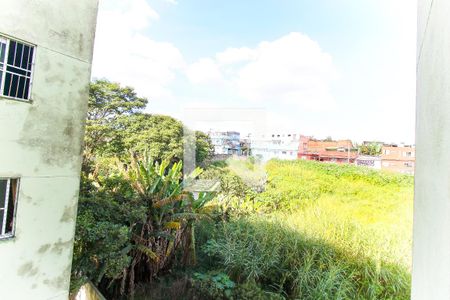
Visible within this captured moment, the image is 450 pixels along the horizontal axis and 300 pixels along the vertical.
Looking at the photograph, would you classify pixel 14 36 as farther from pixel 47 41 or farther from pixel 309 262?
pixel 309 262

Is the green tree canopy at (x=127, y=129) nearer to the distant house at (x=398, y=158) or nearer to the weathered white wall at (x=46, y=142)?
the distant house at (x=398, y=158)

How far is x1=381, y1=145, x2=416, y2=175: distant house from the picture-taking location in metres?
7.29

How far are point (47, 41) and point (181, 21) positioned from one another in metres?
7.25

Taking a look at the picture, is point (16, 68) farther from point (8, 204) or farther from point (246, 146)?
point (246, 146)

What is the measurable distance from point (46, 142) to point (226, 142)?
7.85 metres

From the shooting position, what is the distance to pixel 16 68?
2.68m

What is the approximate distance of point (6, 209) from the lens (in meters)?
2.67

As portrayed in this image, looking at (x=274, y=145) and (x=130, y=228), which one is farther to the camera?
(x=274, y=145)

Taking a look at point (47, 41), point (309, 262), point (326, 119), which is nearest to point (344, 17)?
point (326, 119)

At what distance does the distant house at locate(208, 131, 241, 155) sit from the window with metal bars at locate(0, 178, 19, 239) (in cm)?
768

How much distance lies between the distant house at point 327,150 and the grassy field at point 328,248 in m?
1.50

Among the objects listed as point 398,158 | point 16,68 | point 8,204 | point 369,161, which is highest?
point 16,68

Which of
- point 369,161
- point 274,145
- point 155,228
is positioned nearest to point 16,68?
point 155,228

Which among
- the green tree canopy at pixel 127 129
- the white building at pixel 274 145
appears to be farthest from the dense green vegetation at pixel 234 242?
the green tree canopy at pixel 127 129
